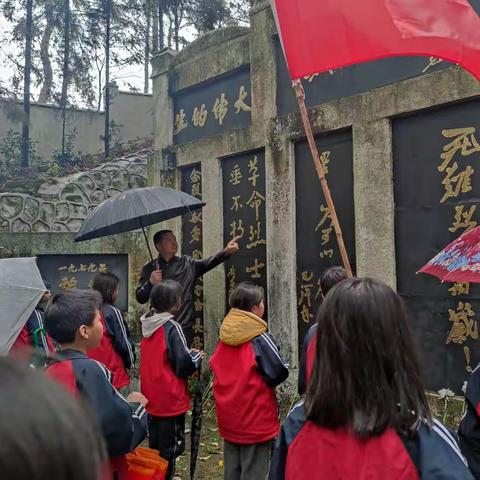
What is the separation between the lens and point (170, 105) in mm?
7152

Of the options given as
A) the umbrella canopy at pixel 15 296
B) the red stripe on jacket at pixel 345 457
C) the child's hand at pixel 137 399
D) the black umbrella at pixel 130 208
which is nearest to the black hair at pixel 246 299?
the child's hand at pixel 137 399

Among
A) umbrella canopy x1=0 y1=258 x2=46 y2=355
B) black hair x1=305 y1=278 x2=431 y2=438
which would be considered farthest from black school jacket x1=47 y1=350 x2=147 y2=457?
black hair x1=305 y1=278 x2=431 y2=438

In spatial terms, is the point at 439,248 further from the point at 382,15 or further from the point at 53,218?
the point at 53,218

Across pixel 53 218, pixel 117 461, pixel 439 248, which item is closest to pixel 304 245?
pixel 439 248

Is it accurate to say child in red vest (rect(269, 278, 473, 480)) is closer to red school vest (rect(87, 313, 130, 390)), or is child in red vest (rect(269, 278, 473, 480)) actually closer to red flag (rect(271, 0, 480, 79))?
red flag (rect(271, 0, 480, 79))

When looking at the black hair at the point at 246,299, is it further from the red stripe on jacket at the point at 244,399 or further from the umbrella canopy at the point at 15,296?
the umbrella canopy at the point at 15,296

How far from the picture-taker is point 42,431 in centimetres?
65

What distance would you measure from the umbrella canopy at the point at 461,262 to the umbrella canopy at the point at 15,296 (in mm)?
2369

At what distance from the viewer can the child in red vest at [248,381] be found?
10.9 ft

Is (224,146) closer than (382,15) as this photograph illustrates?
No

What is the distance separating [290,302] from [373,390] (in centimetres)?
399

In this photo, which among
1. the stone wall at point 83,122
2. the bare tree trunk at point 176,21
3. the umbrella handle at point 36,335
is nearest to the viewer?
the umbrella handle at point 36,335

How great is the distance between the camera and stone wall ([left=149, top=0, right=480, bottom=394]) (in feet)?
15.3

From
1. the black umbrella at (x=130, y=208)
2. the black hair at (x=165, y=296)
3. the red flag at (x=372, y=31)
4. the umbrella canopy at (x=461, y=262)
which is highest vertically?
the red flag at (x=372, y=31)
